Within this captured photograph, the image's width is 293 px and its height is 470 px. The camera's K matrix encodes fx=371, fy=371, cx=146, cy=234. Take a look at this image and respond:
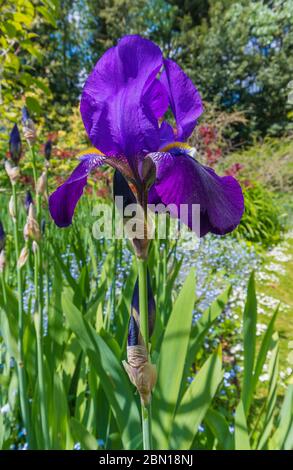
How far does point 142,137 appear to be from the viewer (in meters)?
0.47

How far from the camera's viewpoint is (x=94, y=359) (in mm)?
778

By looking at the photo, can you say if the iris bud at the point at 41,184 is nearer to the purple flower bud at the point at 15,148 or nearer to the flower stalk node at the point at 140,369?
the purple flower bud at the point at 15,148

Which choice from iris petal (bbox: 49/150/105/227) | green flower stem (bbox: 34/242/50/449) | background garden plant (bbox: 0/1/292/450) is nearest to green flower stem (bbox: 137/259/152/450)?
iris petal (bbox: 49/150/105/227)

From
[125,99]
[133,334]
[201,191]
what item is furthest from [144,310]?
[125,99]

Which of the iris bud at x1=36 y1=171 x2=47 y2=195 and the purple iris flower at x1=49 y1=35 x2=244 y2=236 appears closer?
the purple iris flower at x1=49 y1=35 x2=244 y2=236

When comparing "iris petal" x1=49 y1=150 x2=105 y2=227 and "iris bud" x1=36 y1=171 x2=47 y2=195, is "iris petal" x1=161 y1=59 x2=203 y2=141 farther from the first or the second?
"iris bud" x1=36 y1=171 x2=47 y2=195

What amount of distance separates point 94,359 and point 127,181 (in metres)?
0.46

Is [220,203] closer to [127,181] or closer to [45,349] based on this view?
[127,181]

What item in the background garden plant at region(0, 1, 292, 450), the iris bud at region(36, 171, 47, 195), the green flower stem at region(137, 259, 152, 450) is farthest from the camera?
the iris bud at region(36, 171, 47, 195)

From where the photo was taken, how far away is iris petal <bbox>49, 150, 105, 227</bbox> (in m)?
0.48

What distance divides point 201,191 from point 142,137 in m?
0.10

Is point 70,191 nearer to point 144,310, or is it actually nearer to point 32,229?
point 144,310

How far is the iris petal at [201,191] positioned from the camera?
0.44m
